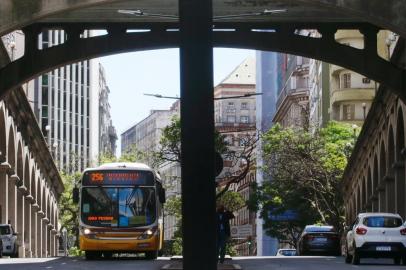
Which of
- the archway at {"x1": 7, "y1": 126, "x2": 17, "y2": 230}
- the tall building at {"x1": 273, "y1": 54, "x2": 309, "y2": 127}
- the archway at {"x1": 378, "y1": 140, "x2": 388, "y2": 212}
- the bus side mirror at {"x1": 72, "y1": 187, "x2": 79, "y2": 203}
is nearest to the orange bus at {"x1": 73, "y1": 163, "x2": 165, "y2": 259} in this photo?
the bus side mirror at {"x1": 72, "y1": 187, "x2": 79, "y2": 203}

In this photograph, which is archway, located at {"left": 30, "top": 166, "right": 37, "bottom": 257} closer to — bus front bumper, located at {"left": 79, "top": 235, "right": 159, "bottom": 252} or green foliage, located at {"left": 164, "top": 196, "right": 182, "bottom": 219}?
green foliage, located at {"left": 164, "top": 196, "right": 182, "bottom": 219}

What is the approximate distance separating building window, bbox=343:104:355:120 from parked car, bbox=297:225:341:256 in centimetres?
4261

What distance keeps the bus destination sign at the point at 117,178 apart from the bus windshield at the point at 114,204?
18 cm

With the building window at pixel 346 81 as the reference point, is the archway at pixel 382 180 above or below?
below

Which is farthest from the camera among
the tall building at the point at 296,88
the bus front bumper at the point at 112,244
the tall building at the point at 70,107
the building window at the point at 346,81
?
the tall building at the point at 296,88

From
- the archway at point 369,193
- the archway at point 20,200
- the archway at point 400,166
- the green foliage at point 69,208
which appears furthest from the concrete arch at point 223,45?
the green foliage at point 69,208

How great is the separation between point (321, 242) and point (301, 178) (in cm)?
1642

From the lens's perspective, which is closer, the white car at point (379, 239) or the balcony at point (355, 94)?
the white car at point (379, 239)

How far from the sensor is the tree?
210 ft

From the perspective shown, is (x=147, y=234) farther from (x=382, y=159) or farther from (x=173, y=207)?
(x=173, y=207)

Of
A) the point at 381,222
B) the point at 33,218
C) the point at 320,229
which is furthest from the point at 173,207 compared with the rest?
the point at 381,222

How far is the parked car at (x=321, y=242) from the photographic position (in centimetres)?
4656

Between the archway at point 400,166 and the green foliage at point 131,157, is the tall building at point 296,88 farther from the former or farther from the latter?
the archway at point 400,166

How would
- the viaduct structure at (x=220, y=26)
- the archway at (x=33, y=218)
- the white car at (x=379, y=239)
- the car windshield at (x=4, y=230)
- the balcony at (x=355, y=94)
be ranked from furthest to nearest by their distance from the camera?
the balcony at (x=355, y=94) < the archway at (x=33, y=218) < the car windshield at (x=4, y=230) < the viaduct structure at (x=220, y=26) < the white car at (x=379, y=239)
